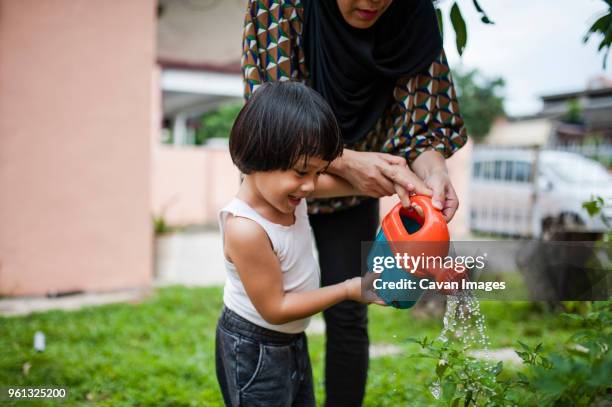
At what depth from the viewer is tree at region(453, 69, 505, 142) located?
25.5 meters

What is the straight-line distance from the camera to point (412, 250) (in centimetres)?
119

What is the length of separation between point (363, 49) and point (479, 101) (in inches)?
1021

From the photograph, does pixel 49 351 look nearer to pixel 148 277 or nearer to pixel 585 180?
pixel 148 277

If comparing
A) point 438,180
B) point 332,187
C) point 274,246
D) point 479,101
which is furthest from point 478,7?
point 479,101

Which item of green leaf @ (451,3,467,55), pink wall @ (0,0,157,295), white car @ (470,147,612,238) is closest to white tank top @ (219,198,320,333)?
green leaf @ (451,3,467,55)

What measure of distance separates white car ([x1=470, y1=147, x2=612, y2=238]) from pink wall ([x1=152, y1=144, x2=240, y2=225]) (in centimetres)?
427

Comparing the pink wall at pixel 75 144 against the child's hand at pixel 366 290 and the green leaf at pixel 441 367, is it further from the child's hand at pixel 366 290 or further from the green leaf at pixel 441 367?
the green leaf at pixel 441 367

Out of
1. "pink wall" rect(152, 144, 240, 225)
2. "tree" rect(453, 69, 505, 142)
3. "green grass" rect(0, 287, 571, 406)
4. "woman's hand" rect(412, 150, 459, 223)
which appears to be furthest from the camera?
"tree" rect(453, 69, 505, 142)

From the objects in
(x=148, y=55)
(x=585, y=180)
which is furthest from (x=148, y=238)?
(x=585, y=180)

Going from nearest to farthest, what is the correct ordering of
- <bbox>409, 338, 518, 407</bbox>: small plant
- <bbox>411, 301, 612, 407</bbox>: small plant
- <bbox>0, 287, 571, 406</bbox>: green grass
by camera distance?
<bbox>411, 301, 612, 407</bbox>: small plant, <bbox>409, 338, 518, 407</bbox>: small plant, <bbox>0, 287, 571, 406</bbox>: green grass

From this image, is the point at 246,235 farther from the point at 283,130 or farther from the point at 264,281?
the point at 283,130

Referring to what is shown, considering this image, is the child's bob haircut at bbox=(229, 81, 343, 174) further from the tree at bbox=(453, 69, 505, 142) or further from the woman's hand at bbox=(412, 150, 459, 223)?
the tree at bbox=(453, 69, 505, 142)

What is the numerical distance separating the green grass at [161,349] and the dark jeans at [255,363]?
0.32 m

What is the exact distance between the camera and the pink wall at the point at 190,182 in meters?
9.62
